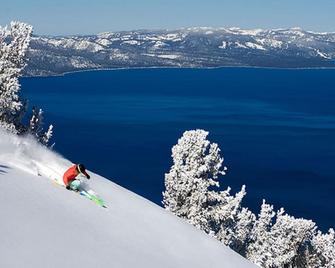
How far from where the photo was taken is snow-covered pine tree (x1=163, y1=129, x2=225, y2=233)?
98.7ft

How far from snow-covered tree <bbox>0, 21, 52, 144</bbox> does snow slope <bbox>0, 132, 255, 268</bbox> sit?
711 centimetres

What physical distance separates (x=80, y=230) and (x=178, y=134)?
16632 cm

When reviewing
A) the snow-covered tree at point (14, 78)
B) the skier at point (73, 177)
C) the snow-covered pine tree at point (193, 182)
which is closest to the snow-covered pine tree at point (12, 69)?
the snow-covered tree at point (14, 78)

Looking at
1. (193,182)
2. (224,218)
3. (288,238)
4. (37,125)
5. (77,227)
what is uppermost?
(288,238)

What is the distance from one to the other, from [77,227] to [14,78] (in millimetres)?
17963

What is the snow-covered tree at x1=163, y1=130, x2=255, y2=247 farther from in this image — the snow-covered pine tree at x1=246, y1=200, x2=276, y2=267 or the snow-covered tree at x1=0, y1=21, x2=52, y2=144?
the snow-covered tree at x1=0, y1=21, x2=52, y2=144

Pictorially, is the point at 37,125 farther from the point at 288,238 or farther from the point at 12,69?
the point at 288,238

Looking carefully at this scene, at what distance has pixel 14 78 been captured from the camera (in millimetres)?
30016

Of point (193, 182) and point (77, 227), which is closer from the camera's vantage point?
point (77, 227)

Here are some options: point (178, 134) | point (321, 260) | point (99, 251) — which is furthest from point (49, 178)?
point (178, 134)

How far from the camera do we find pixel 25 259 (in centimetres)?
1038

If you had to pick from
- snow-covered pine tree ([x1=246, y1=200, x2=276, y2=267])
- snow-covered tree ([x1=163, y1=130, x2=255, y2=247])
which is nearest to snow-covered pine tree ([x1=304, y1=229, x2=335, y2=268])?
snow-covered pine tree ([x1=246, y1=200, x2=276, y2=267])

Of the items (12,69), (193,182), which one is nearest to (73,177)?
(193,182)

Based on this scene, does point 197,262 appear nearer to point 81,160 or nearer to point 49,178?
point 49,178
